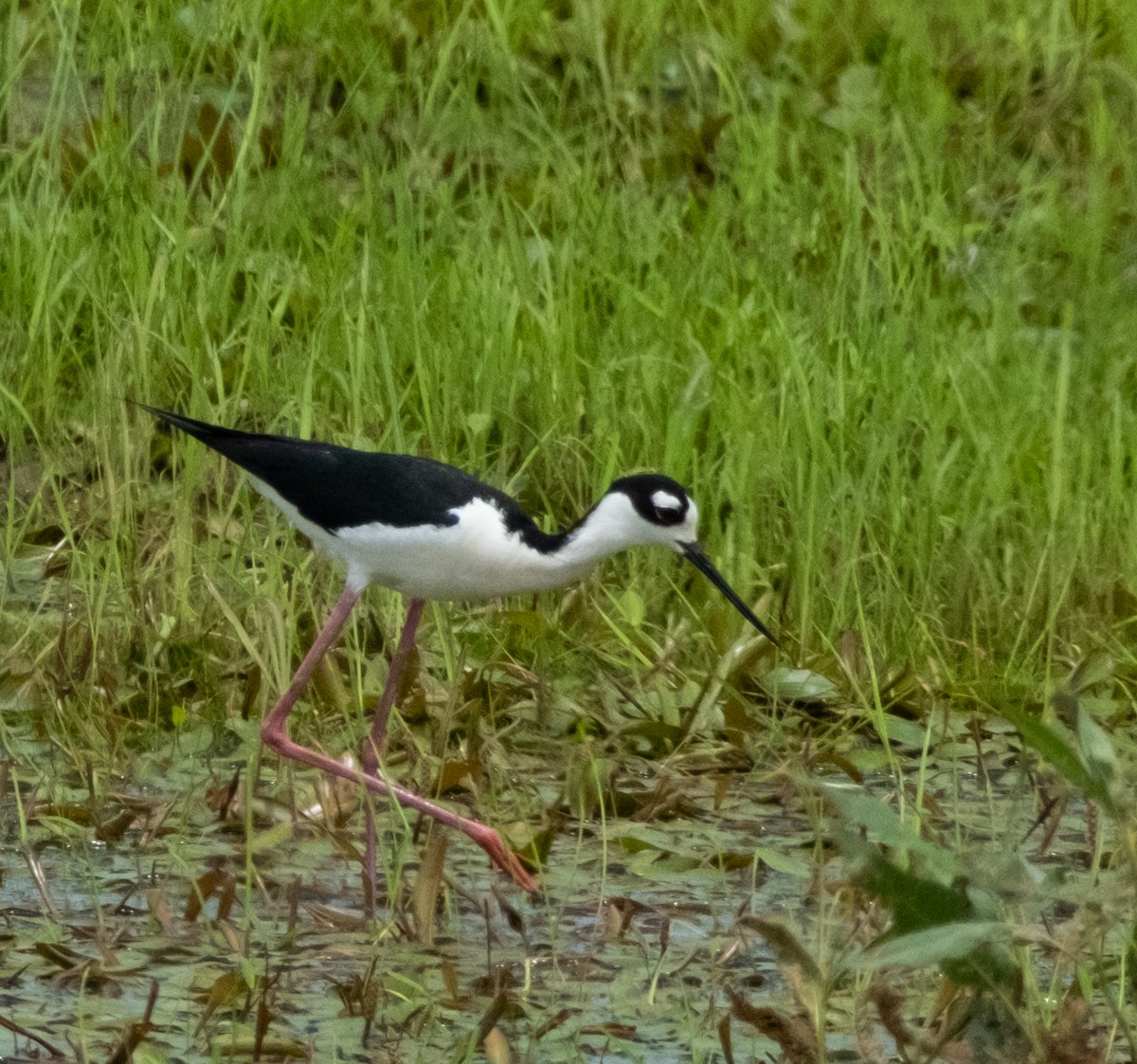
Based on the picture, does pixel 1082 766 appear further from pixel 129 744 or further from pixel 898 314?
pixel 898 314

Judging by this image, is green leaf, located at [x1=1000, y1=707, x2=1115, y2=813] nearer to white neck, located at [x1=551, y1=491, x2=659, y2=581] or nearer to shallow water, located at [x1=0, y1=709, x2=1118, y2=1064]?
shallow water, located at [x1=0, y1=709, x2=1118, y2=1064]

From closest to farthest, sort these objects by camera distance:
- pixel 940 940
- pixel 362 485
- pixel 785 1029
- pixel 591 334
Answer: pixel 940 940
pixel 785 1029
pixel 362 485
pixel 591 334

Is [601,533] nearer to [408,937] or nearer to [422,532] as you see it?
[422,532]

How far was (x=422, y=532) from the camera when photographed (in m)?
3.90

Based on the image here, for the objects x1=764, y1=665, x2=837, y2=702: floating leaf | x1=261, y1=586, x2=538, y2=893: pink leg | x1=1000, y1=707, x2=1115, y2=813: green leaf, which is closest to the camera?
x1=1000, y1=707, x2=1115, y2=813: green leaf

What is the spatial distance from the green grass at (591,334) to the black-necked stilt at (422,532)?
0.19 meters

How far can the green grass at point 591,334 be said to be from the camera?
4469 millimetres

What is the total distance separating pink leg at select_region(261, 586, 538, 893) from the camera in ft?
12.0

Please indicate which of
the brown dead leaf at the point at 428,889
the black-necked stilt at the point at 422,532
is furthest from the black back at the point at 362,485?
the brown dead leaf at the point at 428,889

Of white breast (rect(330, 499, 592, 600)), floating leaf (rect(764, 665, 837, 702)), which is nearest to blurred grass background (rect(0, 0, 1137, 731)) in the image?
floating leaf (rect(764, 665, 837, 702))

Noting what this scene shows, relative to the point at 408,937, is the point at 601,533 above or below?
above

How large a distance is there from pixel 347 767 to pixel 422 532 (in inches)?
17.1

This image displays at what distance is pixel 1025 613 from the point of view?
15.1 feet

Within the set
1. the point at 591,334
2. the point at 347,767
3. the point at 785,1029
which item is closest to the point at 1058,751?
the point at 785,1029
